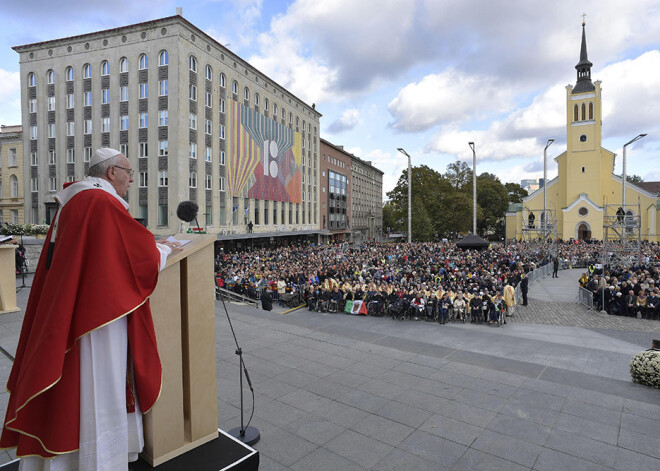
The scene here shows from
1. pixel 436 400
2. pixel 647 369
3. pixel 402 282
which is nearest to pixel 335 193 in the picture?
pixel 402 282

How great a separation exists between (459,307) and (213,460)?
13.2 metres

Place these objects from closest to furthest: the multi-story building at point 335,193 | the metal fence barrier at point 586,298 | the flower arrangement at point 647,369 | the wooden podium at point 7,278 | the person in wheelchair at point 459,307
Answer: the flower arrangement at point 647,369 < the wooden podium at point 7,278 < the person in wheelchair at point 459,307 < the metal fence barrier at point 586,298 < the multi-story building at point 335,193

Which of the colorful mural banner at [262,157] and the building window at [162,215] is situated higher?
the colorful mural banner at [262,157]

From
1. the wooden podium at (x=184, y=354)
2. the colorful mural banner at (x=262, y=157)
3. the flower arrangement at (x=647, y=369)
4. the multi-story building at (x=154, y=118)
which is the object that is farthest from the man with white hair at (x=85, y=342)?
the colorful mural banner at (x=262, y=157)

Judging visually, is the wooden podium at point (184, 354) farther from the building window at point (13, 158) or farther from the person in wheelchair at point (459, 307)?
the building window at point (13, 158)

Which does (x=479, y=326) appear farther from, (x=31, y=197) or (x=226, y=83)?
(x=31, y=197)

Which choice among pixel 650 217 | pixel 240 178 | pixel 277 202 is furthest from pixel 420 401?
pixel 650 217

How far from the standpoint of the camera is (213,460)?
3.00m

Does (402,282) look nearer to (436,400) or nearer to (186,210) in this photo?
(436,400)

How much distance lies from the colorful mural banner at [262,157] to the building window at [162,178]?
6911 mm

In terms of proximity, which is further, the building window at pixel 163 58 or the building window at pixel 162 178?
the building window at pixel 162 178

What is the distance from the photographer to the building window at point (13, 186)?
1768 inches

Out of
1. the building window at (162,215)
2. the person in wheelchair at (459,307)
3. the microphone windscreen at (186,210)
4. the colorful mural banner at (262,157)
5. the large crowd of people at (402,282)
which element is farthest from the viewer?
the colorful mural banner at (262,157)

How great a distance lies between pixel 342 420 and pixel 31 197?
46451mm
